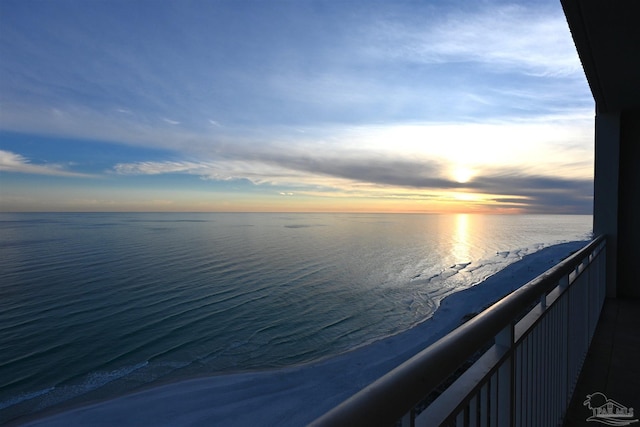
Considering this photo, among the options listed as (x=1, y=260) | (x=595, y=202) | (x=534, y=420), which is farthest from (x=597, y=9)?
(x=1, y=260)

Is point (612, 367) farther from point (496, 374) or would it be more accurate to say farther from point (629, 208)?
point (629, 208)

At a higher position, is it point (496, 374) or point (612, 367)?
point (496, 374)

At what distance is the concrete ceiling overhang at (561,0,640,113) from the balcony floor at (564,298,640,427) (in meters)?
2.94

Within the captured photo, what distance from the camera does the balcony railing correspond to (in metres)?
0.61

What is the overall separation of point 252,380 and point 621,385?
837 centimetres

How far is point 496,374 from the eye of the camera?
1195 millimetres

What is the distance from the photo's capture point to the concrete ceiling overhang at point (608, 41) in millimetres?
2766

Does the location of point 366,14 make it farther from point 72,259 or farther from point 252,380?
point 72,259

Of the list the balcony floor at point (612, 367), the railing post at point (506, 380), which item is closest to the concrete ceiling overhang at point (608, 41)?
the railing post at point (506, 380)

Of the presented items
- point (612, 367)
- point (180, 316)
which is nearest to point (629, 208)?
point (612, 367)

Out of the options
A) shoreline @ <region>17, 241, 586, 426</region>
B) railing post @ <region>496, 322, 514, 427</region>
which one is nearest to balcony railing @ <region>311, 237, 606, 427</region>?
railing post @ <region>496, 322, 514, 427</region>

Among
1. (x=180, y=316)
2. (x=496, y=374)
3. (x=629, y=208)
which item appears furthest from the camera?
(x=180, y=316)

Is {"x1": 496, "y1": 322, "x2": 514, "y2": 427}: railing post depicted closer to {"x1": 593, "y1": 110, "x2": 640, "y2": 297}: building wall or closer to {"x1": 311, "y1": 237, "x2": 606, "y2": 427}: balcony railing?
{"x1": 311, "y1": 237, "x2": 606, "y2": 427}: balcony railing

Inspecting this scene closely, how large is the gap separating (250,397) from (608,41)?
8.92 metres
